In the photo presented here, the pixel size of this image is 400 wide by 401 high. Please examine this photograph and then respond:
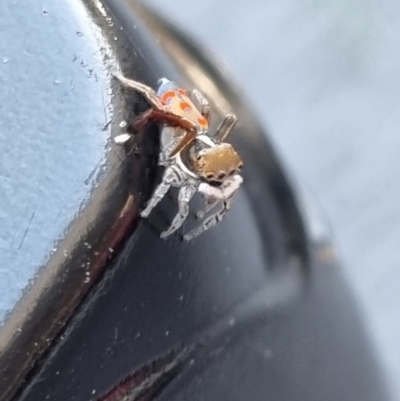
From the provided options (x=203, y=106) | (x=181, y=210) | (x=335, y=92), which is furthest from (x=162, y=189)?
(x=335, y=92)

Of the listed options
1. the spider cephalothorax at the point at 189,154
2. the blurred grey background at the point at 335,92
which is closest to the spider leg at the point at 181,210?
the spider cephalothorax at the point at 189,154

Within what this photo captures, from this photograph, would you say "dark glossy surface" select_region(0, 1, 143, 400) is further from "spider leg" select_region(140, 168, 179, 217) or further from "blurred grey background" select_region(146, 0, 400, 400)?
"blurred grey background" select_region(146, 0, 400, 400)

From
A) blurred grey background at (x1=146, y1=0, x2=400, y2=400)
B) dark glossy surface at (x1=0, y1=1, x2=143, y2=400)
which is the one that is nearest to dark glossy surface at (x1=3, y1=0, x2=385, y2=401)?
dark glossy surface at (x1=0, y1=1, x2=143, y2=400)

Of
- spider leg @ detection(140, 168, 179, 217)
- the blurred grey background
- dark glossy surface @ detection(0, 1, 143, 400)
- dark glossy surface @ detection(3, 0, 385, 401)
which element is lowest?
the blurred grey background

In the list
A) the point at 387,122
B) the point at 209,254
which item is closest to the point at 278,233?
the point at 209,254

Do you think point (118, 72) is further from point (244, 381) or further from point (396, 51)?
point (396, 51)

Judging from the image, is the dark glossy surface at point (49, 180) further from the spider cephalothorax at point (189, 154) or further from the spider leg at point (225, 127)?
the spider leg at point (225, 127)
